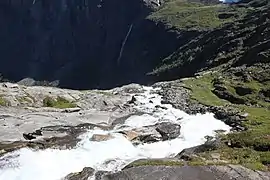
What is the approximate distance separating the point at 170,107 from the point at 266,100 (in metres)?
16.8

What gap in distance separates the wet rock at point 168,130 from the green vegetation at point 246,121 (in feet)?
30.0

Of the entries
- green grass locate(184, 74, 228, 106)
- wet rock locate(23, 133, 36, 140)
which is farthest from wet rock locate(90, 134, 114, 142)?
green grass locate(184, 74, 228, 106)

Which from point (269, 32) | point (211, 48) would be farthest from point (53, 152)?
point (211, 48)

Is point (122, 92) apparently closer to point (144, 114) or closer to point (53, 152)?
point (144, 114)

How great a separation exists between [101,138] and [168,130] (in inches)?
387

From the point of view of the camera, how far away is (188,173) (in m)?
36.2

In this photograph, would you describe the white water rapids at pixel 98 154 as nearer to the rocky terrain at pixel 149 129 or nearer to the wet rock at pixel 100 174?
the rocky terrain at pixel 149 129

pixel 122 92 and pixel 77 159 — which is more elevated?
pixel 77 159

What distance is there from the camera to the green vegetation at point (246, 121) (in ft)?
129

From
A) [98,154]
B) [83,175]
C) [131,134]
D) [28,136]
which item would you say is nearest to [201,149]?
[98,154]

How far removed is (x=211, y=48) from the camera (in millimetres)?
160125

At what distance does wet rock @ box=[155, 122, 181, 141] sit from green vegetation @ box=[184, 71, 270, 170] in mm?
9147

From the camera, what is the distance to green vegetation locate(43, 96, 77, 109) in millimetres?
79500

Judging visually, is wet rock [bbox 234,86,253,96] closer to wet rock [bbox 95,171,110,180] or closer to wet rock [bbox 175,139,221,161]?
wet rock [bbox 175,139,221,161]
